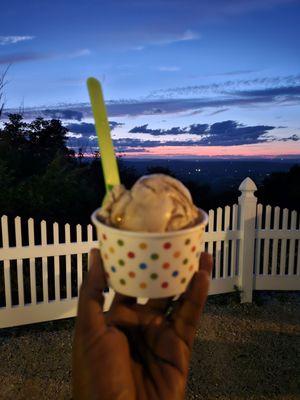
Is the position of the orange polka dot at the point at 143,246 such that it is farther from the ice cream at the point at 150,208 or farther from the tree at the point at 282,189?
the tree at the point at 282,189

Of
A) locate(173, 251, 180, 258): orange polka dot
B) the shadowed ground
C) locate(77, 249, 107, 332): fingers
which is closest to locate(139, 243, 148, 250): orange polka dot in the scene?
locate(173, 251, 180, 258): orange polka dot

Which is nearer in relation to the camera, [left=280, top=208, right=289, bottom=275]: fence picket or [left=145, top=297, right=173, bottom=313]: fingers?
[left=145, top=297, right=173, bottom=313]: fingers

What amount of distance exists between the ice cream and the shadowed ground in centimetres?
266

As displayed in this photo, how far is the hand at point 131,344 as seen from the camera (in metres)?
1.39

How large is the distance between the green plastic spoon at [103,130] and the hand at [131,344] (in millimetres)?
323

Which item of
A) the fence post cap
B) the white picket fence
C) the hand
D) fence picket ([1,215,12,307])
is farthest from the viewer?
the fence post cap

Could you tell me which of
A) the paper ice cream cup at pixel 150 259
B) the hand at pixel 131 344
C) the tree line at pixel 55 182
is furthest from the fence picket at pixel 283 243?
the paper ice cream cup at pixel 150 259

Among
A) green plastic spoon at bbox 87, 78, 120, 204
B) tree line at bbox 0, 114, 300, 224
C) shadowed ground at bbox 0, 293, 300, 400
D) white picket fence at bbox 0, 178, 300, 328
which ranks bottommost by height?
shadowed ground at bbox 0, 293, 300, 400

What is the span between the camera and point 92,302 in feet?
4.75

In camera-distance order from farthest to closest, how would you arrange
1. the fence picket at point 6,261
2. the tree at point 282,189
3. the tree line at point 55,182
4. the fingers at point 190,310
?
the tree at point 282,189 < the tree line at point 55,182 < the fence picket at point 6,261 < the fingers at point 190,310

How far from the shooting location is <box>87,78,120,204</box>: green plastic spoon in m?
1.53

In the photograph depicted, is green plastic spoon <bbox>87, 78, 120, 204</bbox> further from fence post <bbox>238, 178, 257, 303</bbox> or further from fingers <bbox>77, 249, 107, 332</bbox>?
fence post <bbox>238, 178, 257, 303</bbox>

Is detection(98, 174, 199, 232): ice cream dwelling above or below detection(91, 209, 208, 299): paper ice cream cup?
above

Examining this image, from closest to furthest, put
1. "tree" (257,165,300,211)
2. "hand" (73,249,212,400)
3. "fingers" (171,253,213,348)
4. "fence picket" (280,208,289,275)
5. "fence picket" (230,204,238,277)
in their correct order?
"hand" (73,249,212,400) → "fingers" (171,253,213,348) → "fence picket" (230,204,238,277) → "fence picket" (280,208,289,275) → "tree" (257,165,300,211)
